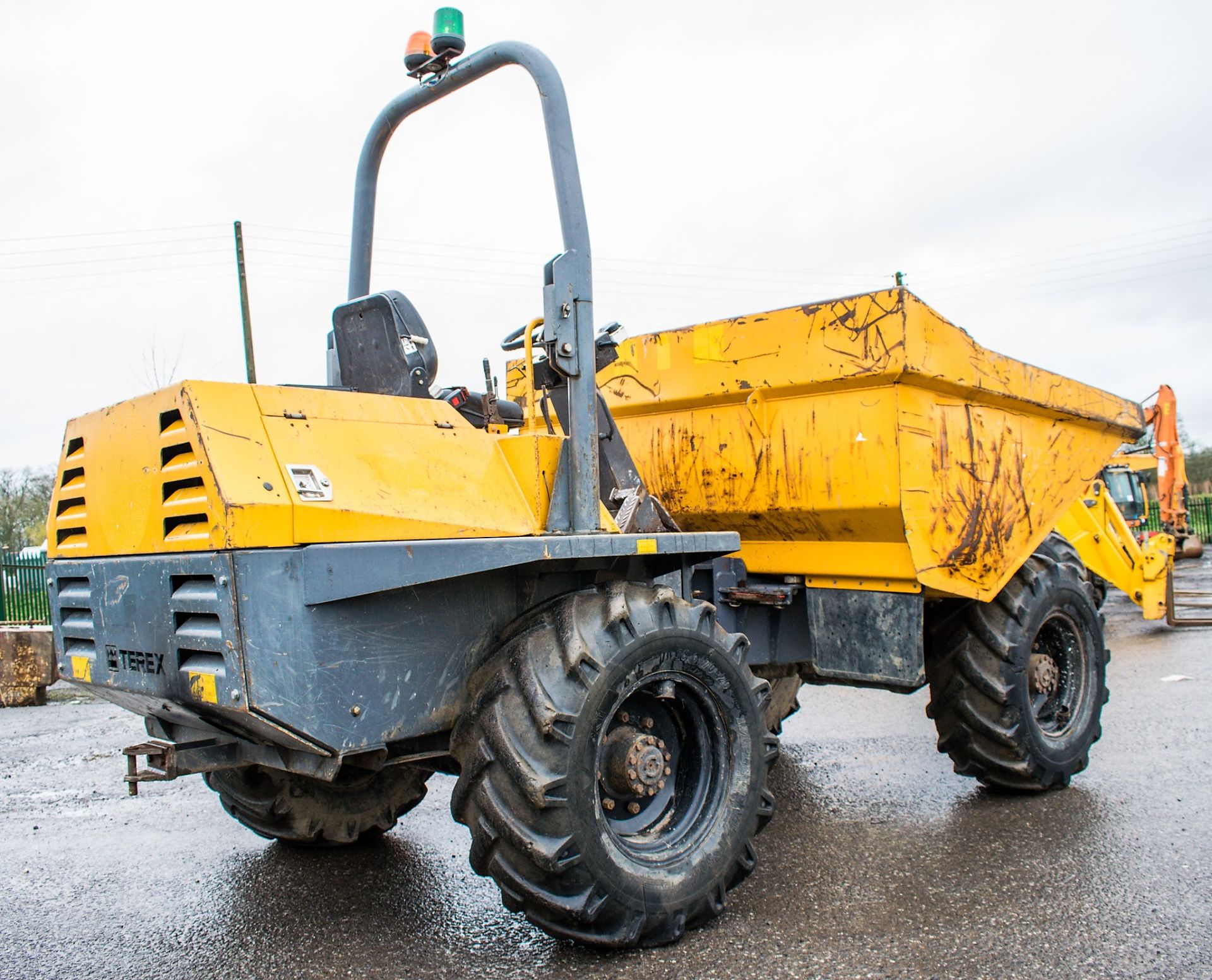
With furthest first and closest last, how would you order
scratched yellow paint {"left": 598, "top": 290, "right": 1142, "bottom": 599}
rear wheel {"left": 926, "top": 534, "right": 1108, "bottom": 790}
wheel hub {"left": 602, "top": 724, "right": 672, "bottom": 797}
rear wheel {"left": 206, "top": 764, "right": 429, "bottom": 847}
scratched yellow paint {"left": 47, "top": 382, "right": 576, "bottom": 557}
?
rear wheel {"left": 926, "top": 534, "right": 1108, "bottom": 790} → scratched yellow paint {"left": 598, "top": 290, "right": 1142, "bottom": 599} → rear wheel {"left": 206, "top": 764, "right": 429, "bottom": 847} → wheel hub {"left": 602, "top": 724, "right": 672, "bottom": 797} → scratched yellow paint {"left": 47, "top": 382, "right": 576, "bottom": 557}

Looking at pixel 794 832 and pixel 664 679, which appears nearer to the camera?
pixel 664 679

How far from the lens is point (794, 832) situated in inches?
183

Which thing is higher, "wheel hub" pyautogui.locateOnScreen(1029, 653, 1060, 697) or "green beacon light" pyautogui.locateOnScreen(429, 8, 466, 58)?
"green beacon light" pyautogui.locateOnScreen(429, 8, 466, 58)

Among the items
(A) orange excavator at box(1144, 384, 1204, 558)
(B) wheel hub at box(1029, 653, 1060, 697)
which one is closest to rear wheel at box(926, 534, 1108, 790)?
(B) wheel hub at box(1029, 653, 1060, 697)

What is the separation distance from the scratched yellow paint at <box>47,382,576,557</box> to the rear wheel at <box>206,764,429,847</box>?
3.85ft

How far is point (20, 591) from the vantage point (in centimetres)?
1291

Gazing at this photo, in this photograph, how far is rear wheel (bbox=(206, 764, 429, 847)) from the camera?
4.11 meters

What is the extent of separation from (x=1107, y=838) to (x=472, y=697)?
114 inches

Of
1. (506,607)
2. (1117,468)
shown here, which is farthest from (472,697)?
(1117,468)

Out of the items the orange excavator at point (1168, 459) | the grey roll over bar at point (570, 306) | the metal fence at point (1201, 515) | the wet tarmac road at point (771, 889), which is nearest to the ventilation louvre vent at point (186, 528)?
the grey roll over bar at point (570, 306)

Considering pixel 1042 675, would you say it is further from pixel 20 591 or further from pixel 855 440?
pixel 20 591

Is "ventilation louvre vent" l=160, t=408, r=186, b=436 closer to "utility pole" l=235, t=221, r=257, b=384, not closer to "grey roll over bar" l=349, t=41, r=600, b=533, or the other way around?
"grey roll over bar" l=349, t=41, r=600, b=533

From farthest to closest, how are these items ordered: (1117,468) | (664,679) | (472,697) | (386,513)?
(1117,468) < (664,679) < (472,697) < (386,513)

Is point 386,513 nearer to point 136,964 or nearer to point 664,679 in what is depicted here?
point 664,679
